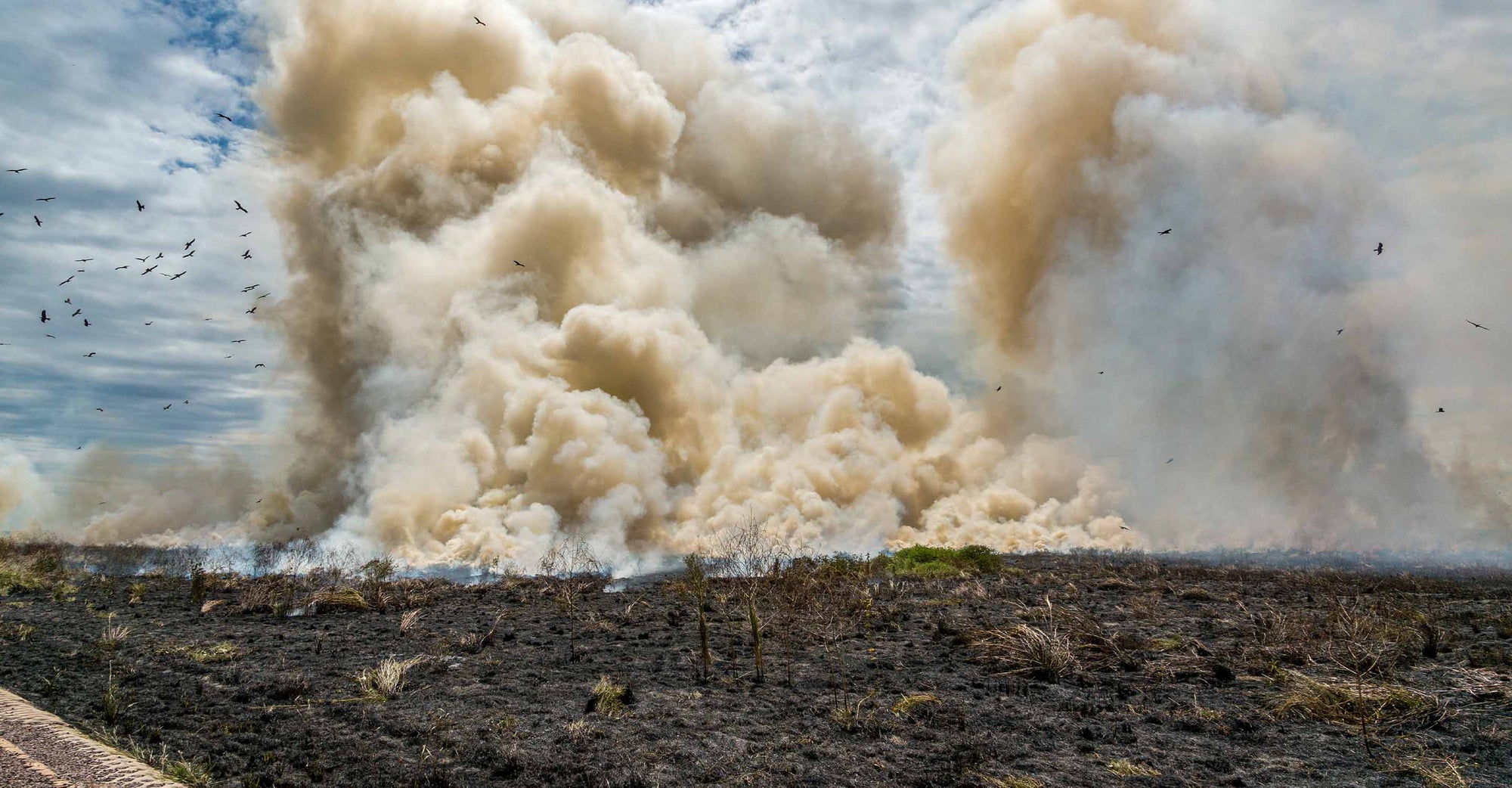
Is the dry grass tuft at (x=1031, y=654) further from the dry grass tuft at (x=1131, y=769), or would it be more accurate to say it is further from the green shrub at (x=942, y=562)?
the green shrub at (x=942, y=562)

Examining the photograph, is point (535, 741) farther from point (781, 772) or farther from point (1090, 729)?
point (1090, 729)

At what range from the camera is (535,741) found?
9.54 m

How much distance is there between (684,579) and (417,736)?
16.3 m

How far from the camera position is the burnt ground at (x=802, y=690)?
8.67m

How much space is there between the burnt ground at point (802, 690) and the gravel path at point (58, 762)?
0.47m

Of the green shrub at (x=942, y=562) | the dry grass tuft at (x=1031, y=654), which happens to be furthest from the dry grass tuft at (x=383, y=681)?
the green shrub at (x=942, y=562)

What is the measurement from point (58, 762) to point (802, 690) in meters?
9.22

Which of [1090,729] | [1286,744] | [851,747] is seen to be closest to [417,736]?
[851,747]

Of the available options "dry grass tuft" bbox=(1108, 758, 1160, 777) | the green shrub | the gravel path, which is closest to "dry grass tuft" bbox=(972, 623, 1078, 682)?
"dry grass tuft" bbox=(1108, 758, 1160, 777)

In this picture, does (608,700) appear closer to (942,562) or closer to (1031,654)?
(1031,654)

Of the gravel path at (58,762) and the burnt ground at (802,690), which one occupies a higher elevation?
the gravel path at (58,762)

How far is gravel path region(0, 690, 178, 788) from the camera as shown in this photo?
7.45 m

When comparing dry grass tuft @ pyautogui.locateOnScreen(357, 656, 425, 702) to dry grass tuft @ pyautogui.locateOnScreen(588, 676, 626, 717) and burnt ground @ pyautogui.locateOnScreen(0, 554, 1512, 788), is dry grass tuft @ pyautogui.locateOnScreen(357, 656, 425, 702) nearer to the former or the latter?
burnt ground @ pyautogui.locateOnScreen(0, 554, 1512, 788)

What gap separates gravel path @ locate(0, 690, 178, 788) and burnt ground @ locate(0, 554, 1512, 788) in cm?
47
